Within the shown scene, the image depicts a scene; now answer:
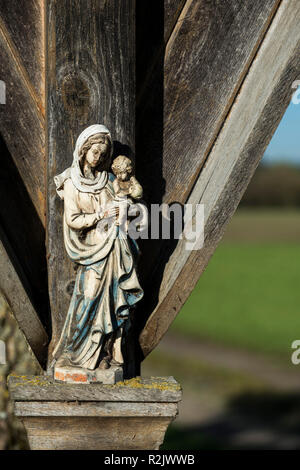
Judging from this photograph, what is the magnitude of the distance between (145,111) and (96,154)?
49 cm

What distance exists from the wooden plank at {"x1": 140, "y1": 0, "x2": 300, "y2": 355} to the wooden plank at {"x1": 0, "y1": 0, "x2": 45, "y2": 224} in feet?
2.09

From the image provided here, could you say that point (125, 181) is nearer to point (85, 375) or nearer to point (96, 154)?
point (96, 154)

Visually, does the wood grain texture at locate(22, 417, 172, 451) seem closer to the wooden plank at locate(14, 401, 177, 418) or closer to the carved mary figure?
the wooden plank at locate(14, 401, 177, 418)

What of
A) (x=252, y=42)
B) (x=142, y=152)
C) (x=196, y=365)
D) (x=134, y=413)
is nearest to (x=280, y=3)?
(x=252, y=42)

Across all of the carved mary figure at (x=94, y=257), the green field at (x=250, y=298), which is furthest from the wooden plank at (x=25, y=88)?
the green field at (x=250, y=298)

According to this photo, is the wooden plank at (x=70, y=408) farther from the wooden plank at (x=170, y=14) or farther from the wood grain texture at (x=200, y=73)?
the wooden plank at (x=170, y=14)

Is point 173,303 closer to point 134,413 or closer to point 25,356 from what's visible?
point 134,413

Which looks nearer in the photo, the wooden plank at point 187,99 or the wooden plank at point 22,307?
the wooden plank at point 22,307

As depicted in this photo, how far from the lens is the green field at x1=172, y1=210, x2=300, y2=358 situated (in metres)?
17.8

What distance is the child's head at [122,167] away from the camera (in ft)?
9.75

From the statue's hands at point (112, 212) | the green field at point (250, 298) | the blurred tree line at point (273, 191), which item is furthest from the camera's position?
the blurred tree line at point (273, 191)

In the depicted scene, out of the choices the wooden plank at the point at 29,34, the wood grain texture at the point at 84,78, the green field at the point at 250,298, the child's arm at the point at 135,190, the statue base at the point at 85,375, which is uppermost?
the green field at the point at 250,298

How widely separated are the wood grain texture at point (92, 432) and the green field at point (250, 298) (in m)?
12.7

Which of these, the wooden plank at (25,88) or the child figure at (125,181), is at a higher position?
the wooden plank at (25,88)
